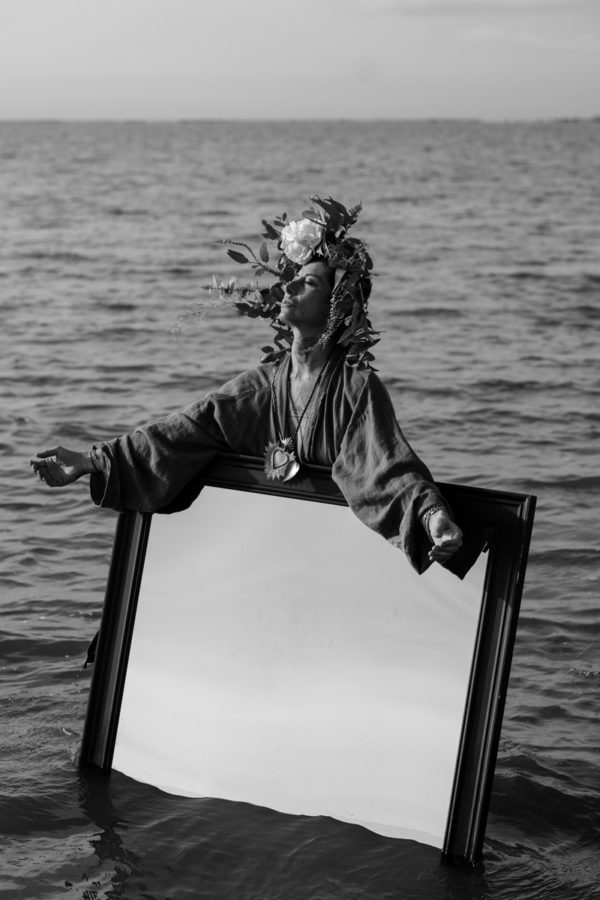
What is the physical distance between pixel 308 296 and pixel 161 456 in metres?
0.70

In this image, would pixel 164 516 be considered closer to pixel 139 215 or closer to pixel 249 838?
pixel 249 838

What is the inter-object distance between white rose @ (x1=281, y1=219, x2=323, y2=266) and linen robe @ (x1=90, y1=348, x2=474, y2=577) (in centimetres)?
33

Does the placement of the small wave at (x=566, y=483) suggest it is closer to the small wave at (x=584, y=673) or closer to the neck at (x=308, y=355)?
the small wave at (x=584, y=673)

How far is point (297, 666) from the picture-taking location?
4492 millimetres

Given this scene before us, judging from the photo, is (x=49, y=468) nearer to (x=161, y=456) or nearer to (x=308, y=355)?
(x=161, y=456)

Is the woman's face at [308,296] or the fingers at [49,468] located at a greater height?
the woman's face at [308,296]

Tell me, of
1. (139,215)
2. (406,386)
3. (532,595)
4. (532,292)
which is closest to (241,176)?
(139,215)

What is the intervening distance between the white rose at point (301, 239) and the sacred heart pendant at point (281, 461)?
1.92 ft

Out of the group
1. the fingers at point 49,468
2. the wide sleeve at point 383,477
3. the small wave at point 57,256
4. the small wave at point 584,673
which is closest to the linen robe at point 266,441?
the wide sleeve at point 383,477

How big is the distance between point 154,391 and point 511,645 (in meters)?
9.02

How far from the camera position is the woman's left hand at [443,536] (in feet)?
13.0

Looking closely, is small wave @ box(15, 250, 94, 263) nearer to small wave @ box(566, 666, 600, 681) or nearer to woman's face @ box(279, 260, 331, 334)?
small wave @ box(566, 666, 600, 681)

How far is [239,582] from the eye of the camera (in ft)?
14.9

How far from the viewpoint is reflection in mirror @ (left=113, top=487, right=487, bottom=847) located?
4328 mm
